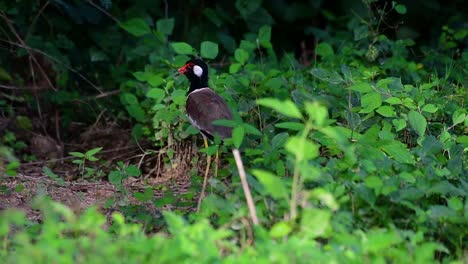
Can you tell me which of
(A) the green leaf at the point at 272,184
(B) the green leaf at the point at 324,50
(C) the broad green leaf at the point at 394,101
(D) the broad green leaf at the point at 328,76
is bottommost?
(B) the green leaf at the point at 324,50

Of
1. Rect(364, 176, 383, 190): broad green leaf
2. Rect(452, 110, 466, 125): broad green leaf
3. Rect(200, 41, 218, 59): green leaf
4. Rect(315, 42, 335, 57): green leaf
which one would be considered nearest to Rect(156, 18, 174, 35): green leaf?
Rect(200, 41, 218, 59): green leaf

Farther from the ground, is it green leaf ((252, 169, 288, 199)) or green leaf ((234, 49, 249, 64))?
green leaf ((252, 169, 288, 199))

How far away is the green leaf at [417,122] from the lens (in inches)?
231

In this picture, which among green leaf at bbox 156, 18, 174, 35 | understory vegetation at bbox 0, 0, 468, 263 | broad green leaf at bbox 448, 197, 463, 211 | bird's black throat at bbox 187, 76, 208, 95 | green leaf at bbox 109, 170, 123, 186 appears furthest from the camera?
green leaf at bbox 156, 18, 174, 35

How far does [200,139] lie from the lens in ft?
22.5

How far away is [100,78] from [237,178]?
387 centimetres

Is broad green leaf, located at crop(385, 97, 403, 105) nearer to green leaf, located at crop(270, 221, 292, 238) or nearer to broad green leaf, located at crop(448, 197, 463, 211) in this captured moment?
broad green leaf, located at crop(448, 197, 463, 211)

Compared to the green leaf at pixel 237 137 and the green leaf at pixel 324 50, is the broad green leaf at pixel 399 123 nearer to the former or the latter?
the green leaf at pixel 237 137

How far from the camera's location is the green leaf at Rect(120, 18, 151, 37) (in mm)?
7629

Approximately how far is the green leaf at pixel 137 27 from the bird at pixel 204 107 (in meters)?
0.93

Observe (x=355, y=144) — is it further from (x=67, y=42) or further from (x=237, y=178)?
(x=67, y=42)

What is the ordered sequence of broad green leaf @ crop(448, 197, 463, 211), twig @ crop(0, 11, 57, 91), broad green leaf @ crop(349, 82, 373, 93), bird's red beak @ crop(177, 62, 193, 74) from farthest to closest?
twig @ crop(0, 11, 57, 91), bird's red beak @ crop(177, 62, 193, 74), broad green leaf @ crop(349, 82, 373, 93), broad green leaf @ crop(448, 197, 463, 211)

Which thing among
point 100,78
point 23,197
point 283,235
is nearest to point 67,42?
point 100,78

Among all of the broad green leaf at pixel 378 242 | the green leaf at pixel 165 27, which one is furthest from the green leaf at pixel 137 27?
the broad green leaf at pixel 378 242
